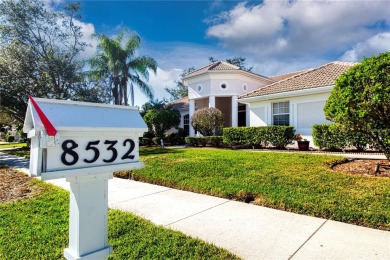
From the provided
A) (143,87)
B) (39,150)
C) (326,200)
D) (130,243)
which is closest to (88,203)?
(39,150)

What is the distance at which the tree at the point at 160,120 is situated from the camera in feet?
72.6


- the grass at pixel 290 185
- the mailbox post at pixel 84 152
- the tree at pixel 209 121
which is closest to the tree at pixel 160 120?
the tree at pixel 209 121

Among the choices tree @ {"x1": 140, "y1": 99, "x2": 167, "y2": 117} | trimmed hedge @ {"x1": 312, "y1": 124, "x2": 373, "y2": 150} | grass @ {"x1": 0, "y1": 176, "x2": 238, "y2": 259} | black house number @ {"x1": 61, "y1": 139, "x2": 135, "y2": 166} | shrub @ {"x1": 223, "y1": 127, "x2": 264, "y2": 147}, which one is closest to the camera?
black house number @ {"x1": 61, "y1": 139, "x2": 135, "y2": 166}

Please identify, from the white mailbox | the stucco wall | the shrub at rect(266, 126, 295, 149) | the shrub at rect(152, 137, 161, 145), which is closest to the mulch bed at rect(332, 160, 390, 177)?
the shrub at rect(266, 126, 295, 149)

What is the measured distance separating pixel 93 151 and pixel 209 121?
1654cm

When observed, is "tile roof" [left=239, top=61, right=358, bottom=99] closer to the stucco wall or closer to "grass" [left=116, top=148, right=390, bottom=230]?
the stucco wall

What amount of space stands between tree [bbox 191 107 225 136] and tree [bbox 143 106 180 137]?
4.43 metres

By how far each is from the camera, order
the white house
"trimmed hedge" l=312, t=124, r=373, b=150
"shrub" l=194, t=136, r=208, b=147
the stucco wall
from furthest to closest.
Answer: "shrub" l=194, t=136, r=208, b=147, the white house, the stucco wall, "trimmed hedge" l=312, t=124, r=373, b=150

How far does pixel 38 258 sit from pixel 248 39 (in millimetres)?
14565

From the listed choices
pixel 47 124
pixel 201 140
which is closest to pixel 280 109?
pixel 201 140

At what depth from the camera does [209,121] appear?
59.2ft

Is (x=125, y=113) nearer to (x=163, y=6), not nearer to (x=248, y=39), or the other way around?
(x=163, y=6)

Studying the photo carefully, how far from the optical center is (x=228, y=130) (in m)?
15.8

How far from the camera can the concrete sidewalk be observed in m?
2.86
